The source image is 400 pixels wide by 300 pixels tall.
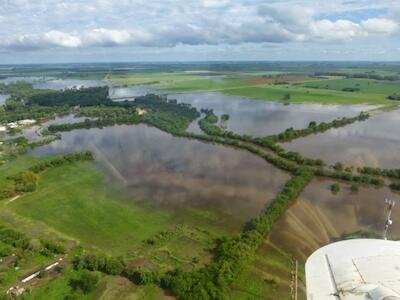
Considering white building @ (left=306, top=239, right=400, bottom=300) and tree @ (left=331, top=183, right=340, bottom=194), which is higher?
white building @ (left=306, top=239, right=400, bottom=300)

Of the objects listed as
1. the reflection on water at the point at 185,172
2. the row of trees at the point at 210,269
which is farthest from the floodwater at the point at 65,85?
the row of trees at the point at 210,269

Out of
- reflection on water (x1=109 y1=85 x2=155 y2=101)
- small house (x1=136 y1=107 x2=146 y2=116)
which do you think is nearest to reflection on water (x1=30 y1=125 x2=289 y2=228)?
small house (x1=136 y1=107 x2=146 y2=116)

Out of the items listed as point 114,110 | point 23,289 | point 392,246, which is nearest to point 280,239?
point 392,246

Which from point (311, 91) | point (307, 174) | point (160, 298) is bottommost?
point (160, 298)

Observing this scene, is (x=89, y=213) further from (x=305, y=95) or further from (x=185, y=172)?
(x=305, y=95)

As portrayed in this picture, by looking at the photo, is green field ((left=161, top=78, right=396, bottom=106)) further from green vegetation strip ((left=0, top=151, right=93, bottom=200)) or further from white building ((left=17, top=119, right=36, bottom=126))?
green vegetation strip ((left=0, top=151, right=93, bottom=200))

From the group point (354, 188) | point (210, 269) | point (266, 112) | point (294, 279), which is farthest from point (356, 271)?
point (266, 112)

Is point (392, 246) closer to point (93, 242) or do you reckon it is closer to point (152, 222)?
point (152, 222)
